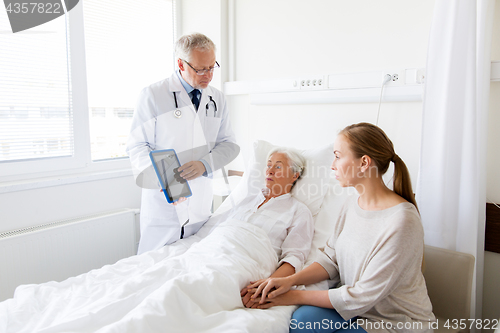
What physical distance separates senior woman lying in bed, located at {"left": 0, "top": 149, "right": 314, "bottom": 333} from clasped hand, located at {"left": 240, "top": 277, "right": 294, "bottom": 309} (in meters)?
0.04

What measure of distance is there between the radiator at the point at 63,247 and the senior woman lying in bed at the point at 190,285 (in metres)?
0.71

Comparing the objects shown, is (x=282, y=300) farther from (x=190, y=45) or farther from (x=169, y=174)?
(x=190, y=45)

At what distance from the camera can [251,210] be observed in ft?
6.35

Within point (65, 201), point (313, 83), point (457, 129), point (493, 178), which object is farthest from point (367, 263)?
point (65, 201)

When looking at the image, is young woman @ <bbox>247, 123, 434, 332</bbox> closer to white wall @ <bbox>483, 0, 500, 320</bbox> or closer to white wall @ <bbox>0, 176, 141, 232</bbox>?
white wall @ <bbox>483, 0, 500, 320</bbox>

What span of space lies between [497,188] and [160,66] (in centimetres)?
250

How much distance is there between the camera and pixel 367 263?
1193mm

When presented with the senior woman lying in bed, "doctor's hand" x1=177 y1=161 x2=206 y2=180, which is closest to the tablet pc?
"doctor's hand" x1=177 y1=161 x2=206 y2=180

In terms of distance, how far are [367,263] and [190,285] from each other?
0.60 meters

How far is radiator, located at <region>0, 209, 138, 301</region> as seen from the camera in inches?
78.1

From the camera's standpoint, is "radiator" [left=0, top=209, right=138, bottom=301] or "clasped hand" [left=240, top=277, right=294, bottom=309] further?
"radiator" [left=0, top=209, right=138, bottom=301]

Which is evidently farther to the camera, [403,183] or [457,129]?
[457,129]

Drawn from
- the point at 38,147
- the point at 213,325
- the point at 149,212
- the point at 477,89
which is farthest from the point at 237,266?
the point at 38,147

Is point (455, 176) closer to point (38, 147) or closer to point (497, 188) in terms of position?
point (497, 188)
